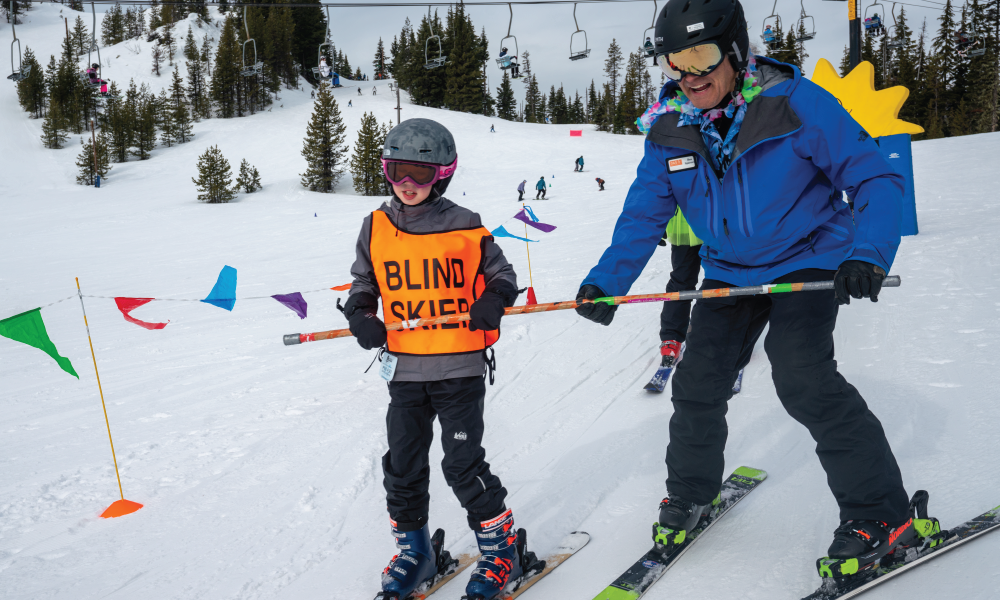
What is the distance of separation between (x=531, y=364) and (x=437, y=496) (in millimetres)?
2392

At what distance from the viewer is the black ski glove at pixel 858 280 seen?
192 centimetres

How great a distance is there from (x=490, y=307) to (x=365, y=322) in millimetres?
511

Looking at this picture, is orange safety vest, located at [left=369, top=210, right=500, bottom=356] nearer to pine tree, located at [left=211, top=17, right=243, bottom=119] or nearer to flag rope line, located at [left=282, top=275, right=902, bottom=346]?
flag rope line, located at [left=282, top=275, right=902, bottom=346]

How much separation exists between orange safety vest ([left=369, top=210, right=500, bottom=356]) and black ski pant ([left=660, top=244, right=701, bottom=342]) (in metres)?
2.62

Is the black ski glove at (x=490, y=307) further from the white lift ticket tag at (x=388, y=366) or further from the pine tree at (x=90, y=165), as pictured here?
the pine tree at (x=90, y=165)

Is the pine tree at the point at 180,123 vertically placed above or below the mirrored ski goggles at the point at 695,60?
above

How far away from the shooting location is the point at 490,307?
7.65 feet

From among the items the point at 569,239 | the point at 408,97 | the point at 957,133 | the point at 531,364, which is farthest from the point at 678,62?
the point at 408,97

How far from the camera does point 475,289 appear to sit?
2.53 m

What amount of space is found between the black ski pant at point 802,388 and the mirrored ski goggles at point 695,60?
2.66 ft

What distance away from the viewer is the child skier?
2428 mm

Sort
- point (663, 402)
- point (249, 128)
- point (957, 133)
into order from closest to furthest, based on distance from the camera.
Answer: point (663, 402) < point (957, 133) < point (249, 128)

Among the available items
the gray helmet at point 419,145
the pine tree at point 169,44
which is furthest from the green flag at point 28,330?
the pine tree at point 169,44

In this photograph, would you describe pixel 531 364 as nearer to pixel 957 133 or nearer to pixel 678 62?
pixel 678 62
